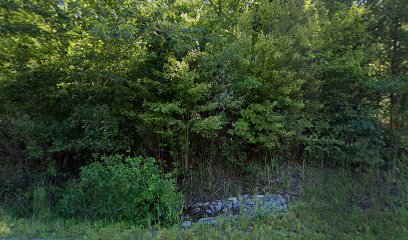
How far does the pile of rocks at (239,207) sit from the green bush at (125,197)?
52 cm

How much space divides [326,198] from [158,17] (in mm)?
5299

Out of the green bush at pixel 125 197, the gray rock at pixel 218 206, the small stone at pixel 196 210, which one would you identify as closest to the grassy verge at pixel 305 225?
the green bush at pixel 125 197

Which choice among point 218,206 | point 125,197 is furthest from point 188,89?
point 218,206

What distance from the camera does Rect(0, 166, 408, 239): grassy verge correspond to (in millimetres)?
3465

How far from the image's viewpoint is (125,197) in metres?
4.32

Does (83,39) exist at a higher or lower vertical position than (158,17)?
lower

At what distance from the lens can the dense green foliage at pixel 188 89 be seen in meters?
5.16

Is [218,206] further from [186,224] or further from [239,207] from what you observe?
[186,224]

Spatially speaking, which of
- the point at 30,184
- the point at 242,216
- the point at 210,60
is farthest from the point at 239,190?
the point at 30,184

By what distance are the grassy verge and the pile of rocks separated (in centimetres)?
27

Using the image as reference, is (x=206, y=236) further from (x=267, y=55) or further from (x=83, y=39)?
(x=83, y=39)

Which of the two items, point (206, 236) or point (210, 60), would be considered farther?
point (210, 60)

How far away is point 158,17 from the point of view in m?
5.27

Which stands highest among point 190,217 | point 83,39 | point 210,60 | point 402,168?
point 83,39
